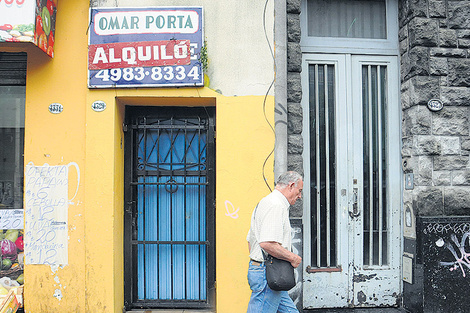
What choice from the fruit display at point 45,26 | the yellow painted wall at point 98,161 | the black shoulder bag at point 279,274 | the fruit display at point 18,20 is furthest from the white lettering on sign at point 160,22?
the black shoulder bag at point 279,274

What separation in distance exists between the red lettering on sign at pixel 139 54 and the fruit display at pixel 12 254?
2289mm

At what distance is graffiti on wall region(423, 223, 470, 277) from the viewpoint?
484cm

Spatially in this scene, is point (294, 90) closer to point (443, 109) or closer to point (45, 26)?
point (443, 109)

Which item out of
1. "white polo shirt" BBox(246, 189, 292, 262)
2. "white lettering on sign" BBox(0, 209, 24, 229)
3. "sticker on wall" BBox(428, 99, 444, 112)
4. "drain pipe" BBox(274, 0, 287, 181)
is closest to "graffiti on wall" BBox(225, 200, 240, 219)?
"drain pipe" BBox(274, 0, 287, 181)

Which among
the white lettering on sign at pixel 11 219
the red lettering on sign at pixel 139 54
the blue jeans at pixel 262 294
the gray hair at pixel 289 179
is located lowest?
the blue jeans at pixel 262 294

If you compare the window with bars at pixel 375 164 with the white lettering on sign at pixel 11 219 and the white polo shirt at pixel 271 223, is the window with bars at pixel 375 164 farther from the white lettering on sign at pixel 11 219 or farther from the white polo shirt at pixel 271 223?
the white lettering on sign at pixel 11 219

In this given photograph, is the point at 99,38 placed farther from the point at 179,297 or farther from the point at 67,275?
the point at 179,297

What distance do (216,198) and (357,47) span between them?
109 inches

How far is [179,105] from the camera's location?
5242 mm

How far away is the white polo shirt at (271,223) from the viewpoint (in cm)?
336

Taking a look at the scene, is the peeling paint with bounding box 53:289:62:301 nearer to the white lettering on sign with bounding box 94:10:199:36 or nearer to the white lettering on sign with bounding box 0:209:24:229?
the white lettering on sign with bounding box 0:209:24:229

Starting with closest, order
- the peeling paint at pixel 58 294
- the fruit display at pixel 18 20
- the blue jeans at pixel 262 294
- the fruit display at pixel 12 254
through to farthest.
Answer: the blue jeans at pixel 262 294 → the fruit display at pixel 18 20 → the peeling paint at pixel 58 294 → the fruit display at pixel 12 254

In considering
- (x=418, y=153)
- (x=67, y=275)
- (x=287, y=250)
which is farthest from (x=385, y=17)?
(x=67, y=275)

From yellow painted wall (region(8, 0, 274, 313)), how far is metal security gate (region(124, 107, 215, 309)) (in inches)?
14.0
